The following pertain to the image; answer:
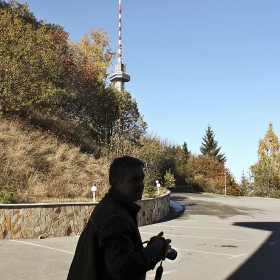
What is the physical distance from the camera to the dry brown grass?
498 inches

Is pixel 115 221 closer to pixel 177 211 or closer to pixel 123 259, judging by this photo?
pixel 123 259

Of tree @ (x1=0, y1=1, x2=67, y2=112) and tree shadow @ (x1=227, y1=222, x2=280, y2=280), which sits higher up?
tree @ (x1=0, y1=1, x2=67, y2=112)

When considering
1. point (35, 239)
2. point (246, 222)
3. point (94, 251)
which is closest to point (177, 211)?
point (246, 222)

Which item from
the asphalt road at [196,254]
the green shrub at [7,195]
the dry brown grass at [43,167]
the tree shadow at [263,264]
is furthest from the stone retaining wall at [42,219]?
the tree shadow at [263,264]

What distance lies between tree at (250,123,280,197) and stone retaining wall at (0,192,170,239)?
31.0 metres

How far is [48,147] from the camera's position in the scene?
54.5 ft

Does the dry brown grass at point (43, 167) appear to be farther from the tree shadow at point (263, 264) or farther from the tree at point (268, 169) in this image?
the tree at point (268, 169)

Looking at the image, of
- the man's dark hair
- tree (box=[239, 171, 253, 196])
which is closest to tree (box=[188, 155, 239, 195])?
tree (box=[239, 171, 253, 196])

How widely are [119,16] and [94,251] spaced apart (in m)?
40.7

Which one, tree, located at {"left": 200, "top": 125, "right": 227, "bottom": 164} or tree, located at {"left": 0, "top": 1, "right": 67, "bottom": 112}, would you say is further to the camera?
tree, located at {"left": 200, "top": 125, "right": 227, "bottom": 164}

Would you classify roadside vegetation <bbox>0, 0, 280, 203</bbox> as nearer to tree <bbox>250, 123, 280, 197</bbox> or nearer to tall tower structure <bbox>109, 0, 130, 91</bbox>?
tall tower structure <bbox>109, 0, 130, 91</bbox>

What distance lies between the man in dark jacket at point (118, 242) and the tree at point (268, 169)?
37685mm

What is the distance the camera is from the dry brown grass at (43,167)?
12.6 metres

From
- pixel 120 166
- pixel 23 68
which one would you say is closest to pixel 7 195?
pixel 23 68
